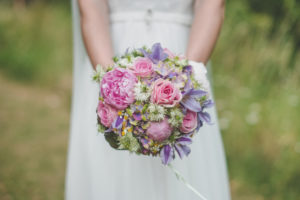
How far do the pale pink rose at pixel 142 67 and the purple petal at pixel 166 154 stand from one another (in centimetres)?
28

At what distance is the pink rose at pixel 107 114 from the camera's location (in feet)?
4.55

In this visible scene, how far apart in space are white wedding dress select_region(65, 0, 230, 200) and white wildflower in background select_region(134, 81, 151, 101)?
53 centimetres

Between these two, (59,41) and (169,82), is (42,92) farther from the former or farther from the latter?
(169,82)

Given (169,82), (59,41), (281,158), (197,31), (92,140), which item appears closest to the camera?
(169,82)

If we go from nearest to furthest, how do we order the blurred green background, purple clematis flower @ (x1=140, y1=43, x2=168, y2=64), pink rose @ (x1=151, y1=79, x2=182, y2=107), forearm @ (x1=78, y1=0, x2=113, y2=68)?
pink rose @ (x1=151, y1=79, x2=182, y2=107)
purple clematis flower @ (x1=140, y1=43, x2=168, y2=64)
forearm @ (x1=78, y1=0, x2=113, y2=68)
the blurred green background

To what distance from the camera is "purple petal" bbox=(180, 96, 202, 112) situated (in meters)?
1.37

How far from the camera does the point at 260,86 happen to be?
14.3 feet

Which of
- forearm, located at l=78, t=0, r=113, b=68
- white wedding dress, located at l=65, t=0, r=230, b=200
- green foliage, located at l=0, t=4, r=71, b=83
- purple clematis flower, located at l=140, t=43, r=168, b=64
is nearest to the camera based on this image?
purple clematis flower, located at l=140, t=43, r=168, b=64

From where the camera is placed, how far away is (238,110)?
4.30 metres

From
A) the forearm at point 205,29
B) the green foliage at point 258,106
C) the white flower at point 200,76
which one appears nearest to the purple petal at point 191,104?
the white flower at point 200,76

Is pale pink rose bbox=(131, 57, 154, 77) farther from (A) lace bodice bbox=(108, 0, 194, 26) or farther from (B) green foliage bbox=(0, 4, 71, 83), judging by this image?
(B) green foliage bbox=(0, 4, 71, 83)

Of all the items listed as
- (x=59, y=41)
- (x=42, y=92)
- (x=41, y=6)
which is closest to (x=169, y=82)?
(x=42, y=92)

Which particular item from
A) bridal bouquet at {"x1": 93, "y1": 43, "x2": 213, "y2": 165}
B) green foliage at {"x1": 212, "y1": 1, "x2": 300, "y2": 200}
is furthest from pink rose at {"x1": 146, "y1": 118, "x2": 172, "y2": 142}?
green foliage at {"x1": 212, "y1": 1, "x2": 300, "y2": 200}

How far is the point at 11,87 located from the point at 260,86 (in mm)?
3714
